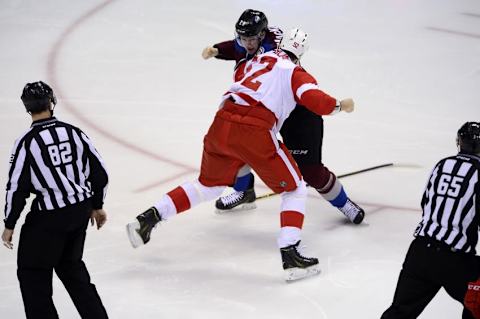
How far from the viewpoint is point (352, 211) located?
4.68 m

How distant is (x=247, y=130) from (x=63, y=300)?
1.12 m

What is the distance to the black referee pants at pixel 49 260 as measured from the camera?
3102mm

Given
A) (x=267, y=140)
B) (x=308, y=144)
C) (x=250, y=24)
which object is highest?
(x=250, y=24)

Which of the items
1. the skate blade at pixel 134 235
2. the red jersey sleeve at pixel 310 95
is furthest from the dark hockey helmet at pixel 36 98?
the red jersey sleeve at pixel 310 95

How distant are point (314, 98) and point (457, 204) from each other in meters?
1.10

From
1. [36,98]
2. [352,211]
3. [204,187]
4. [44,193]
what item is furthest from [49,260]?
[352,211]

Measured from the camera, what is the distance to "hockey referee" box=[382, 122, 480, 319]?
2963 millimetres

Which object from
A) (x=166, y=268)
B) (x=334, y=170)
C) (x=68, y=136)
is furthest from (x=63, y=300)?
(x=334, y=170)

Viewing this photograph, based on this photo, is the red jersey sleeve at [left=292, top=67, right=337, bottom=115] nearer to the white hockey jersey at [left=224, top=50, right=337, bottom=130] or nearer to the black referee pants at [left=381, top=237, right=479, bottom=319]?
the white hockey jersey at [left=224, top=50, right=337, bottom=130]

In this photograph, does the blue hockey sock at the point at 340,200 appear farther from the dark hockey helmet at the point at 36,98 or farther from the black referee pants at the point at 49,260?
the dark hockey helmet at the point at 36,98

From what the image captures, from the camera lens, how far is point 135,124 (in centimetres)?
604

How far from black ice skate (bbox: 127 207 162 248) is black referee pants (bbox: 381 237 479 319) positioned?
56.0 inches

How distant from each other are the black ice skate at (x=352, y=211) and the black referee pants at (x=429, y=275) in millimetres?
1596

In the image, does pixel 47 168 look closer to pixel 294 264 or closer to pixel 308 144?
pixel 294 264
